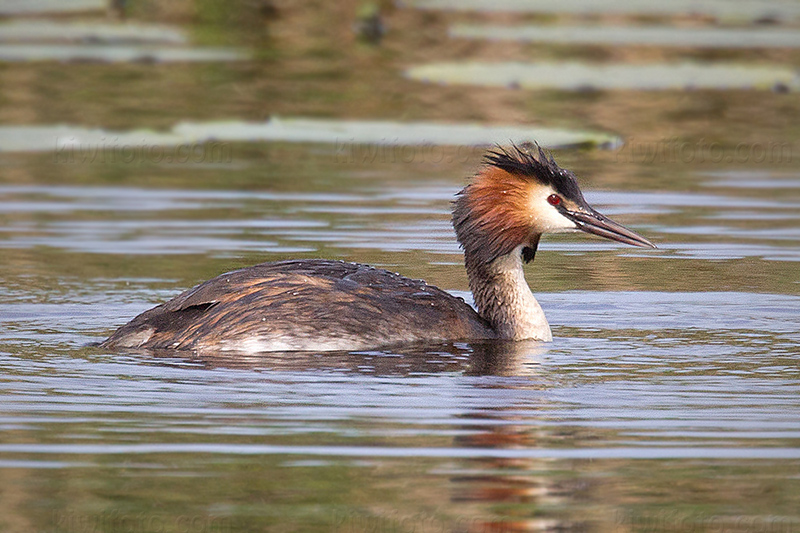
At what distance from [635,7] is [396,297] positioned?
57.2 ft

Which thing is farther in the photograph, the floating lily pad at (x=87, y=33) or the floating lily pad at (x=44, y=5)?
the floating lily pad at (x=44, y=5)

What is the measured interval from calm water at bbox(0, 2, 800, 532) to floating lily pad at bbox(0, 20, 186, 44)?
4255 millimetres

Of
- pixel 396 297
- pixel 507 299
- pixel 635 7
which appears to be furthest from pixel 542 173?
pixel 635 7

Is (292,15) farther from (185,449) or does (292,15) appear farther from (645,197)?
(185,449)

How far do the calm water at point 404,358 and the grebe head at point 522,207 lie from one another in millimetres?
609

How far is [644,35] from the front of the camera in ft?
81.4

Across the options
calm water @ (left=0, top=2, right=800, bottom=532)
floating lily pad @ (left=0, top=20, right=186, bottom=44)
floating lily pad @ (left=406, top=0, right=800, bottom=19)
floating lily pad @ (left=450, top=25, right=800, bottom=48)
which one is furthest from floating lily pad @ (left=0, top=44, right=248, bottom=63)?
floating lily pad @ (left=406, top=0, right=800, bottom=19)

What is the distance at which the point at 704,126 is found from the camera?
1877cm

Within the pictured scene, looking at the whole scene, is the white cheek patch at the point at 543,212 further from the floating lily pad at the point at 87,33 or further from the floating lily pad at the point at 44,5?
the floating lily pad at the point at 44,5

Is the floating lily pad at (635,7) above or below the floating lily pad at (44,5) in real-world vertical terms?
above

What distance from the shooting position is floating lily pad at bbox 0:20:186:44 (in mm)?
24062

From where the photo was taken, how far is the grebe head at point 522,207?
9.86 meters

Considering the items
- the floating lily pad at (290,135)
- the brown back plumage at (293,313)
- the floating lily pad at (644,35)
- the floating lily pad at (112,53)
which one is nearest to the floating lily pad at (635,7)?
the floating lily pad at (644,35)

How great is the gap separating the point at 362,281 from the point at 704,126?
33.5ft
